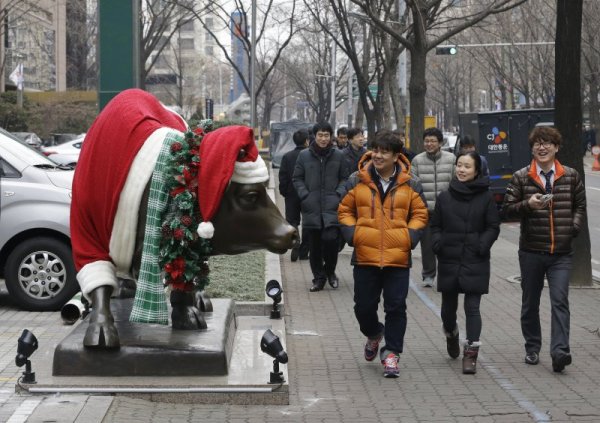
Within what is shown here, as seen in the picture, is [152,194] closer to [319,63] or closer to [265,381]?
[265,381]

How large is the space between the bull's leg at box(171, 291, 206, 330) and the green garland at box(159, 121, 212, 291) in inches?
19.3

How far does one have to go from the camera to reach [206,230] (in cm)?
784

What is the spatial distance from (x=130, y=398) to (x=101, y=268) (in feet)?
3.49

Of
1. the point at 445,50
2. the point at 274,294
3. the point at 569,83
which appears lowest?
the point at 274,294

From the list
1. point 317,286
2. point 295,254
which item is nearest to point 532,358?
point 317,286

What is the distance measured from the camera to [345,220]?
8.72 metres

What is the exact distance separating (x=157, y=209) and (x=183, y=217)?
0.20 m

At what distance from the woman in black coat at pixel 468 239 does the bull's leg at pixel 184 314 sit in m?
1.93

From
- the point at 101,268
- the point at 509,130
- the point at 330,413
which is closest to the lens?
the point at 330,413

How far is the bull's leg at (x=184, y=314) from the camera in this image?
Answer: 868 centimetres

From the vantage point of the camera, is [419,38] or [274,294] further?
[419,38]

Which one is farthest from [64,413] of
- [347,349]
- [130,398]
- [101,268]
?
[347,349]

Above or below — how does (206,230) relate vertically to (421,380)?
above

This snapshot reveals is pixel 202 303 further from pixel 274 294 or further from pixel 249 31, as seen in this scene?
pixel 249 31
